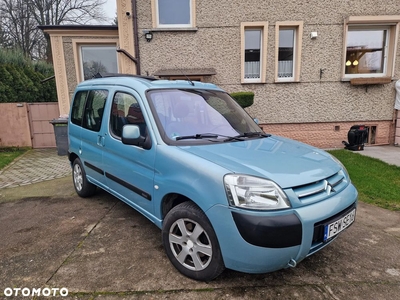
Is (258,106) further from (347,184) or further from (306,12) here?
(347,184)

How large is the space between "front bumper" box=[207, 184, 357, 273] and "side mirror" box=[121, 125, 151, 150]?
103cm

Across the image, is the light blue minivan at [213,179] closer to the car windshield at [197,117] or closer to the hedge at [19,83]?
the car windshield at [197,117]

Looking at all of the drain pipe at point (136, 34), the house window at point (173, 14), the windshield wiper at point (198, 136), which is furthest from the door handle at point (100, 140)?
the house window at point (173, 14)

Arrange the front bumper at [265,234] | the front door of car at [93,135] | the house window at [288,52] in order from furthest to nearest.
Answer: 1. the house window at [288,52]
2. the front door of car at [93,135]
3. the front bumper at [265,234]

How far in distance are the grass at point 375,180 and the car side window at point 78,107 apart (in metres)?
4.81

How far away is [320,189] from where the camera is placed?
219 cm

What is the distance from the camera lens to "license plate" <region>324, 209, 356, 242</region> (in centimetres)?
212

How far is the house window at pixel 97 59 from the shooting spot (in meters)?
9.75

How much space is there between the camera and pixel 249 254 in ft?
6.51

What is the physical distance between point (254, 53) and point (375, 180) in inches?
219

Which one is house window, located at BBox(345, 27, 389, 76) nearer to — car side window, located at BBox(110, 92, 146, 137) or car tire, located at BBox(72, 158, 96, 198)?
car side window, located at BBox(110, 92, 146, 137)

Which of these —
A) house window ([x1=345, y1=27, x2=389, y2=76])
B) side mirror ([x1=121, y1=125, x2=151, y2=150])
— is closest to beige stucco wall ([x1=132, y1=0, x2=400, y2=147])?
house window ([x1=345, y1=27, x2=389, y2=76])

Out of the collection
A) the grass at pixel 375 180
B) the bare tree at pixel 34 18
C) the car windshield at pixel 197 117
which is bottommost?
the grass at pixel 375 180

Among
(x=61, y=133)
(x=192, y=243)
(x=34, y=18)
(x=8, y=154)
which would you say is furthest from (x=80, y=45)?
(x=34, y=18)
